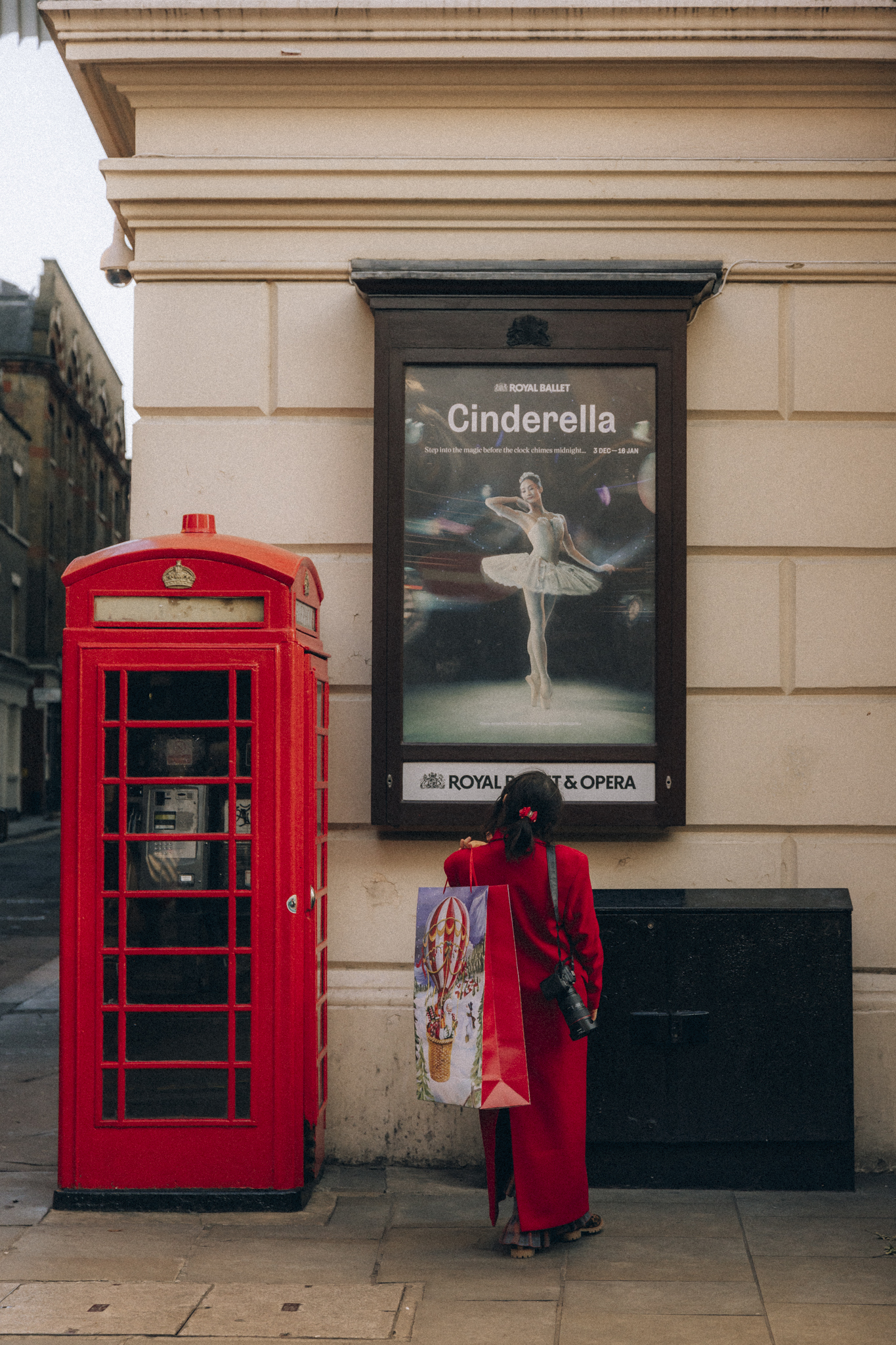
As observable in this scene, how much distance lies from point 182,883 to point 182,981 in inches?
14.8

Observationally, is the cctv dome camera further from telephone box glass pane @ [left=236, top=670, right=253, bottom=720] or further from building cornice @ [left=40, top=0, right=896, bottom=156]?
telephone box glass pane @ [left=236, top=670, right=253, bottom=720]

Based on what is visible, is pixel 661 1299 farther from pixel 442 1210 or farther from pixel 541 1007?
pixel 442 1210

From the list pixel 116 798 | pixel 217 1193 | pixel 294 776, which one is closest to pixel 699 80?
pixel 294 776

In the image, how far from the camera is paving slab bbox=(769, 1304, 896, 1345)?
3.80 metres

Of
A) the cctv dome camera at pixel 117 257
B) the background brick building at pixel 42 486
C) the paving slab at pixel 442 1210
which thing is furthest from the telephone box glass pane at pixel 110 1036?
the background brick building at pixel 42 486

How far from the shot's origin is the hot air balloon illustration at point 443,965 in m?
4.37

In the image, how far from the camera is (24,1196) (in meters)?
5.12

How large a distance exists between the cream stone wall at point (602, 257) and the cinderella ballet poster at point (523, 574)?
10.7 inches

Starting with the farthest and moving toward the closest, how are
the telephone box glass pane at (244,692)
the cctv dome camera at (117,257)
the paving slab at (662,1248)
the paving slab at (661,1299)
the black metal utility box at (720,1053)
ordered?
the cctv dome camera at (117,257), the black metal utility box at (720,1053), the telephone box glass pane at (244,692), the paving slab at (662,1248), the paving slab at (661,1299)

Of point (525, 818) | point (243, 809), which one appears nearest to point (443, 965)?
point (525, 818)

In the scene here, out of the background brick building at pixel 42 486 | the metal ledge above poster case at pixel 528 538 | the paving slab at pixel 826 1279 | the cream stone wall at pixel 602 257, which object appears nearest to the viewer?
the paving slab at pixel 826 1279

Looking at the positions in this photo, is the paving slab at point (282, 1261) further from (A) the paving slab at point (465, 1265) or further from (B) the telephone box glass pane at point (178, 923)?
(B) the telephone box glass pane at point (178, 923)

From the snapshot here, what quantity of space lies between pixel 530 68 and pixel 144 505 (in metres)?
2.69

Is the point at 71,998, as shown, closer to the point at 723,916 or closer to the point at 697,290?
the point at 723,916
